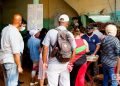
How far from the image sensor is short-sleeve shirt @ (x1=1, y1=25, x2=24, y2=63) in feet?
22.1

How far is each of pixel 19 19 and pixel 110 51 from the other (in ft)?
8.05

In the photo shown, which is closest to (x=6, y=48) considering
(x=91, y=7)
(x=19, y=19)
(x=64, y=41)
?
→ (x=19, y=19)

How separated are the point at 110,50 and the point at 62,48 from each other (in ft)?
5.69

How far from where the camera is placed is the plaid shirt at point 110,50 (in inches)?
322

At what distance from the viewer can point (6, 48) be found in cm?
685

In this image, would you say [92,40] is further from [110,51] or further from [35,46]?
[110,51]

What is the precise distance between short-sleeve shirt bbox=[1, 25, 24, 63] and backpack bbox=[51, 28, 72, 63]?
2.44 ft

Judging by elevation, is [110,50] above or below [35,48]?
above

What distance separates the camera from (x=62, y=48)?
701cm

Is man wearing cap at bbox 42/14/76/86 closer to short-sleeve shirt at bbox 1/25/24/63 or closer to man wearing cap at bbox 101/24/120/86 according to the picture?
short-sleeve shirt at bbox 1/25/24/63

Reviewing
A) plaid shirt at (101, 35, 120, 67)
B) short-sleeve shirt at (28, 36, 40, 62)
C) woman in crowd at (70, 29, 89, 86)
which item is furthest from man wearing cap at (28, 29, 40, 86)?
plaid shirt at (101, 35, 120, 67)

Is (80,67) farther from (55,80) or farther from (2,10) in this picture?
(2,10)

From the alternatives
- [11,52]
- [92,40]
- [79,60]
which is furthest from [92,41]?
[11,52]

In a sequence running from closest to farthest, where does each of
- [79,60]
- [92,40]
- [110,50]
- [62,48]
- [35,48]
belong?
[62,48], [110,50], [79,60], [35,48], [92,40]
